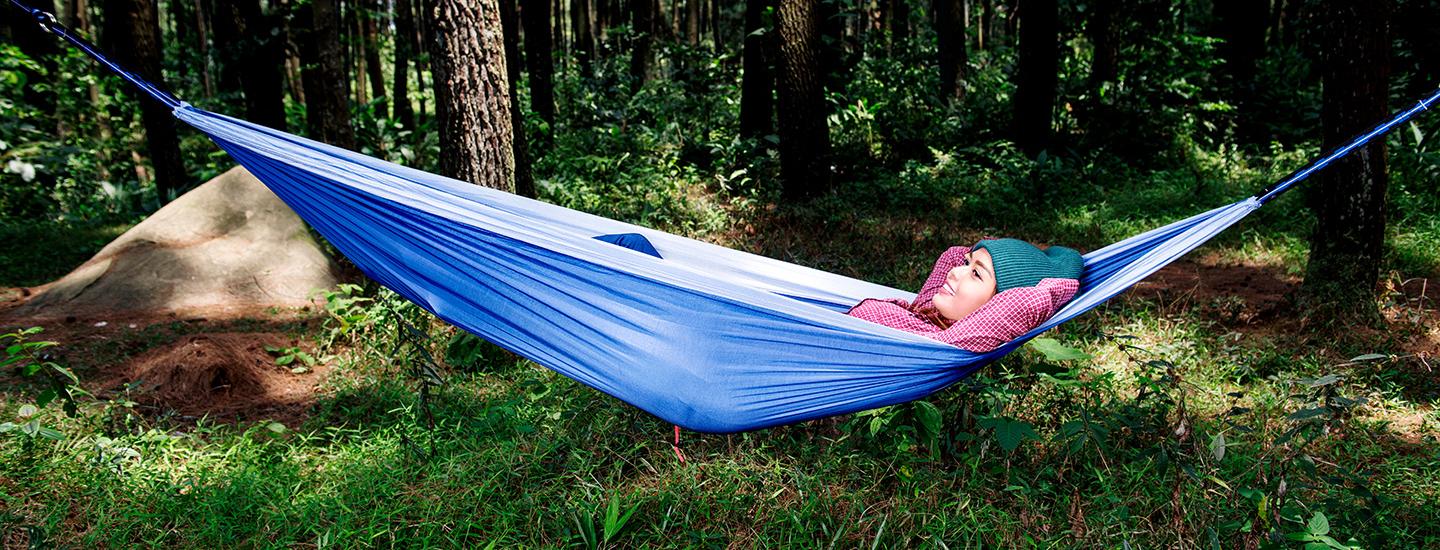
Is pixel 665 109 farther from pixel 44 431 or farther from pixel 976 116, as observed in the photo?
pixel 44 431

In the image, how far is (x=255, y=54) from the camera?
19.0 feet

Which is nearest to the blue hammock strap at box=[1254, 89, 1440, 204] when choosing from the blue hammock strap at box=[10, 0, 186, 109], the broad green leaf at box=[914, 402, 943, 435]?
the broad green leaf at box=[914, 402, 943, 435]

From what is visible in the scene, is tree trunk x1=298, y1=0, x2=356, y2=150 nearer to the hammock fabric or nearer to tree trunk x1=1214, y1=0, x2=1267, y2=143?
the hammock fabric

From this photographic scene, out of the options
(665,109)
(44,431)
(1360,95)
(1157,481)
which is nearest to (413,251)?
(44,431)

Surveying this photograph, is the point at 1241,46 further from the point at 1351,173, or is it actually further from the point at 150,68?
the point at 150,68

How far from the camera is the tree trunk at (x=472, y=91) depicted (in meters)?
3.04

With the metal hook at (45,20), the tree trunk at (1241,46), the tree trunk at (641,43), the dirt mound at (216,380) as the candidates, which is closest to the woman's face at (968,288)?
the dirt mound at (216,380)

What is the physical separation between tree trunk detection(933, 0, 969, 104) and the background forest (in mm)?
1106

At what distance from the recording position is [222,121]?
7.38 feet

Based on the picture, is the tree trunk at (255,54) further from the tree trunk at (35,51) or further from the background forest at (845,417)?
the tree trunk at (35,51)

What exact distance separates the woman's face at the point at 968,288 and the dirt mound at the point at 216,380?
204cm

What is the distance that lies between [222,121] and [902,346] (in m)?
1.83

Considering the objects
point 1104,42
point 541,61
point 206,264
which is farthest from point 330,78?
point 1104,42

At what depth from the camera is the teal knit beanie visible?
85.8 inches
